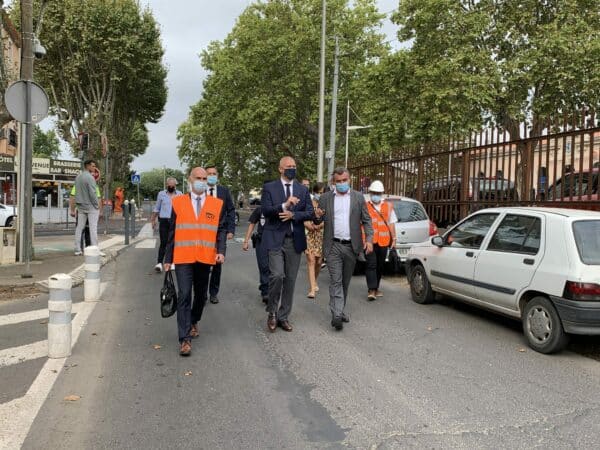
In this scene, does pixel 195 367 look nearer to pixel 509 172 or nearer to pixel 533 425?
pixel 533 425

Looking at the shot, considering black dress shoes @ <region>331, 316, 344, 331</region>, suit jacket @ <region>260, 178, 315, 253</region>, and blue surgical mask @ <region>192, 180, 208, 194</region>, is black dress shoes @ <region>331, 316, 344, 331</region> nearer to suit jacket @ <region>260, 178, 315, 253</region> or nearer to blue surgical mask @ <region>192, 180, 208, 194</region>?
suit jacket @ <region>260, 178, 315, 253</region>

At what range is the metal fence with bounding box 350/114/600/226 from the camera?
858cm

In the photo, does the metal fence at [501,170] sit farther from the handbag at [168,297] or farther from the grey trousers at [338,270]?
the handbag at [168,297]

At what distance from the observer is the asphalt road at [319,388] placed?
3566 millimetres

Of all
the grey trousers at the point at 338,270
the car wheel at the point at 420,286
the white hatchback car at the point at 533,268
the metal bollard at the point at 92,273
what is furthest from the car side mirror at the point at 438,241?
the metal bollard at the point at 92,273

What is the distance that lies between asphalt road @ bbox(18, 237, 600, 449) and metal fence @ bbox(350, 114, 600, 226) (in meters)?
3.35

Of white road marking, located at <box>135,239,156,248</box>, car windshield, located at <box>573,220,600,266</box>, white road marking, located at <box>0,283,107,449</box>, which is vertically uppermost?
car windshield, located at <box>573,220,600,266</box>

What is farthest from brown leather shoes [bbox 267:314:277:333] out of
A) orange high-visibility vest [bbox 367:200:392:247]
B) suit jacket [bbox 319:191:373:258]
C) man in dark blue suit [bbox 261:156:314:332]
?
orange high-visibility vest [bbox 367:200:392:247]

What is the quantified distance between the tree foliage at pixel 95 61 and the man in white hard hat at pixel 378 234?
21631 mm

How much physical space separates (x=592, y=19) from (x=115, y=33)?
21.7 meters

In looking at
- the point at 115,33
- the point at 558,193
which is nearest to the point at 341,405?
the point at 558,193

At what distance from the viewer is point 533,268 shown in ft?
18.5

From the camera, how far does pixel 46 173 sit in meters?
30.1

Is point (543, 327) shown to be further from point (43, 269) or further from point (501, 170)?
point (43, 269)
